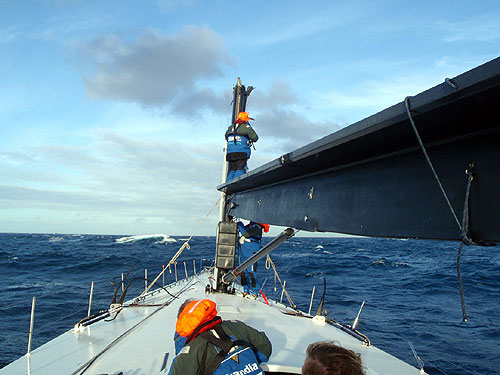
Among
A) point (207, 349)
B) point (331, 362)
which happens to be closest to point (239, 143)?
point (207, 349)

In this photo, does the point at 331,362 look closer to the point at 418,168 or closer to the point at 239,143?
the point at 418,168

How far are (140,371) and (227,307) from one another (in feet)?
8.47

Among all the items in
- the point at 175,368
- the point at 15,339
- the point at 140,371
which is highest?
the point at 175,368

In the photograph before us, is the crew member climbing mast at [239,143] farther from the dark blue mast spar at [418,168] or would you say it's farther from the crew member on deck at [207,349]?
the crew member on deck at [207,349]

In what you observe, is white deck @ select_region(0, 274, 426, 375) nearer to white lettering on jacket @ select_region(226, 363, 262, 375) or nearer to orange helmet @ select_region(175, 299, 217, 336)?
white lettering on jacket @ select_region(226, 363, 262, 375)

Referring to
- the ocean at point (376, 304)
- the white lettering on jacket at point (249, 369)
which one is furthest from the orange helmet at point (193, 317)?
the ocean at point (376, 304)

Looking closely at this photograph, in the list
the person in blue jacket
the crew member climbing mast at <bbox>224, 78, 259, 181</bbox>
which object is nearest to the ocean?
the person in blue jacket

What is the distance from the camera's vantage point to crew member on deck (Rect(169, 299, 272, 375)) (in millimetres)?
2320

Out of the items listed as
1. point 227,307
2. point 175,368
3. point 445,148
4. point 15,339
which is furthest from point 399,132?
point 15,339

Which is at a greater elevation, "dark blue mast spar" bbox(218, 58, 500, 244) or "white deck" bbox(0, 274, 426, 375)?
"dark blue mast spar" bbox(218, 58, 500, 244)

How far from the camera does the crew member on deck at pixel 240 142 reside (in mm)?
7270

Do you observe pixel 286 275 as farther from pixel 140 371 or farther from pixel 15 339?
pixel 140 371

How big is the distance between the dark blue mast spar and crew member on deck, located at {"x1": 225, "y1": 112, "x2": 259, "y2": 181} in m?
4.27

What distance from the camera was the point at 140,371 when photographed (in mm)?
3373
